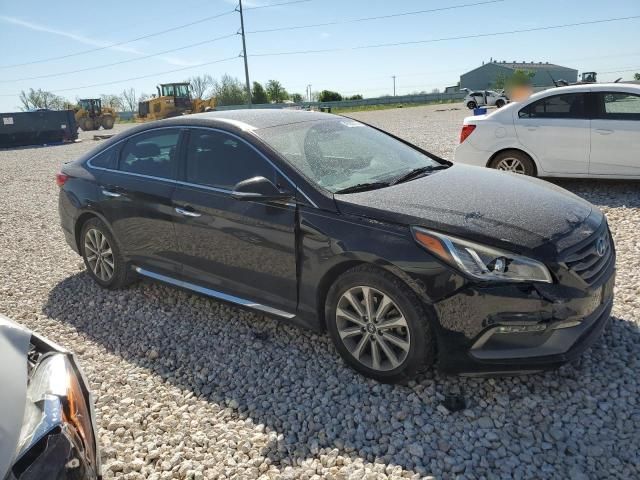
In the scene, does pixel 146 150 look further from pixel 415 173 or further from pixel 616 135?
pixel 616 135

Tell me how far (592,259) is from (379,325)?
1280 mm

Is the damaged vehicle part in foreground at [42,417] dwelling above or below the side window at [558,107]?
below

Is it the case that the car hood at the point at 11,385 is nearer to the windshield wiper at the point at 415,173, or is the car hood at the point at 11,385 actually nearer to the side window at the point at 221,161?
the side window at the point at 221,161

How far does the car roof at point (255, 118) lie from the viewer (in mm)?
3869

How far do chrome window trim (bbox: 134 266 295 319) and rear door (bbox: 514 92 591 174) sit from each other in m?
5.35

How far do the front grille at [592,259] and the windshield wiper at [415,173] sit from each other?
1215 millimetres

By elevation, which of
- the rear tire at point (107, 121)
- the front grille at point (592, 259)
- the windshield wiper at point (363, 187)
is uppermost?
the rear tire at point (107, 121)

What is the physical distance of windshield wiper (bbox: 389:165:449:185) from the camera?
11.6 feet

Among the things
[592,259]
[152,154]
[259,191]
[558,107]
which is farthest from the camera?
[558,107]

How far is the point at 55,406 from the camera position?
190 cm

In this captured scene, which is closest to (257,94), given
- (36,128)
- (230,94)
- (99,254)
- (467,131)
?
(230,94)

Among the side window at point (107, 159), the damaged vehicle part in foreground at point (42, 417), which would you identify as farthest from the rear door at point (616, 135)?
the damaged vehicle part in foreground at point (42, 417)

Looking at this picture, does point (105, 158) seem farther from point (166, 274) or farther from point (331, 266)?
point (331, 266)

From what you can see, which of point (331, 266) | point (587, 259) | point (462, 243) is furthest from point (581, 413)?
point (331, 266)
